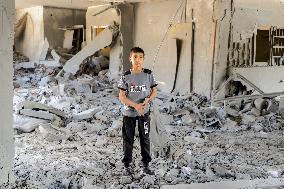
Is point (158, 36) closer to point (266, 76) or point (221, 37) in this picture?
point (221, 37)

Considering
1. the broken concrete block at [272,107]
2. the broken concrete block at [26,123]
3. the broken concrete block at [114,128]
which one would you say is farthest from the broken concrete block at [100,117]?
the broken concrete block at [272,107]

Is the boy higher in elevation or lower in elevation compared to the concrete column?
lower

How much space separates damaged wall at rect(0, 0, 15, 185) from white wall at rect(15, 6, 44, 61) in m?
13.9

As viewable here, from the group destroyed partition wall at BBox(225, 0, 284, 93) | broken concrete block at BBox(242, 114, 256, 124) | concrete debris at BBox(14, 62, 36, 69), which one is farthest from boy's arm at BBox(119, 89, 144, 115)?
concrete debris at BBox(14, 62, 36, 69)

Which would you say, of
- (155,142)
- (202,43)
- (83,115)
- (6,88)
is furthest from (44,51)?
(6,88)

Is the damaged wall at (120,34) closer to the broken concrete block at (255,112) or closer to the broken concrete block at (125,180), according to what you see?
the broken concrete block at (255,112)

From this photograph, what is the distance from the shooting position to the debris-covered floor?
5105 mm

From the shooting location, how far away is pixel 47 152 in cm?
631

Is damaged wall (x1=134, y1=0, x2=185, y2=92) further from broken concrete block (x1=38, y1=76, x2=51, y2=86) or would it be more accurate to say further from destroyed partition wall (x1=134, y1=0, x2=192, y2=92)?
broken concrete block (x1=38, y1=76, x2=51, y2=86)

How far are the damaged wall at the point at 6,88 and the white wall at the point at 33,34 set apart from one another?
45.8ft

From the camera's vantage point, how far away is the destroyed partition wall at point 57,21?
1737cm

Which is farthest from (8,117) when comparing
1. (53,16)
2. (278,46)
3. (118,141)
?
(53,16)

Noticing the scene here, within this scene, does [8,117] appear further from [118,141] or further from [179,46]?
[179,46]

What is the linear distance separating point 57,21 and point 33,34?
1568 millimetres
